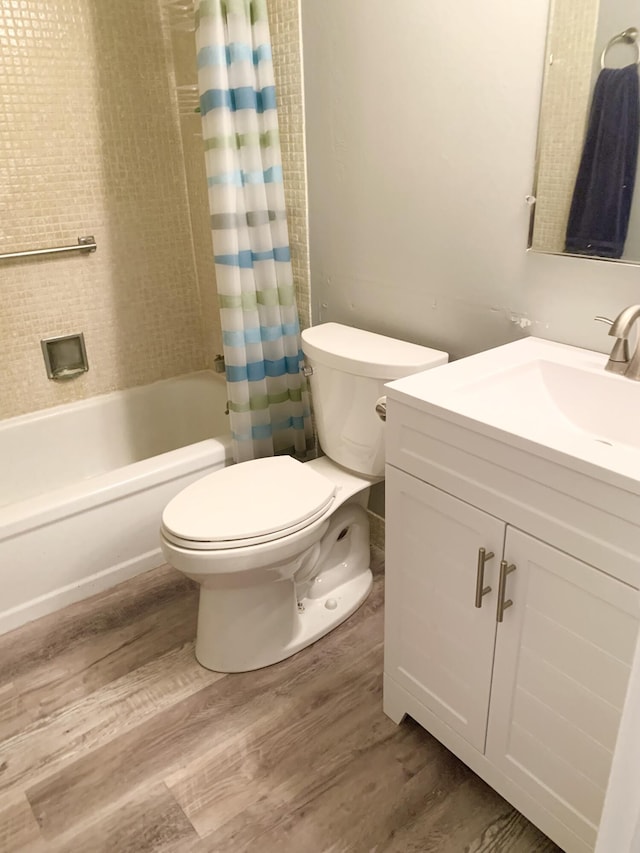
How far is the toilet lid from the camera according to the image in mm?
1539

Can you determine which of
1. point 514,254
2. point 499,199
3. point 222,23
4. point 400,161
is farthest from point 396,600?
point 222,23

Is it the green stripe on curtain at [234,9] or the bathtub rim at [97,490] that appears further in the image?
the bathtub rim at [97,490]

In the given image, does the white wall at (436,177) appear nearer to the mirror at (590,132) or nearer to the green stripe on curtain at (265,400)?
the mirror at (590,132)

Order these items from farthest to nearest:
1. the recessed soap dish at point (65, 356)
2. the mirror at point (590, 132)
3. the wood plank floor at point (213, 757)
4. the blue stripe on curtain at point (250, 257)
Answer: the recessed soap dish at point (65, 356) < the blue stripe on curtain at point (250, 257) < the wood plank floor at point (213, 757) < the mirror at point (590, 132)

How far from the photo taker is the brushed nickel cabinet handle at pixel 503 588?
44.5 inches

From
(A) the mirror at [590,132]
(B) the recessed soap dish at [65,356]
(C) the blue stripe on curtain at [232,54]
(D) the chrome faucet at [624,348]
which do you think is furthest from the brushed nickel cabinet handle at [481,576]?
(B) the recessed soap dish at [65,356]

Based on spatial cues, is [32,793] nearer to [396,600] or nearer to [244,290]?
[396,600]

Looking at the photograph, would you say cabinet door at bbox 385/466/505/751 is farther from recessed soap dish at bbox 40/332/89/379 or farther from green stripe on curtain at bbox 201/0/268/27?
recessed soap dish at bbox 40/332/89/379

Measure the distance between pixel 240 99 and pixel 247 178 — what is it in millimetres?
205

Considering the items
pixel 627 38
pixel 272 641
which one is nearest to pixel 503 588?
pixel 272 641

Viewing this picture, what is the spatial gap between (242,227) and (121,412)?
1.01 m

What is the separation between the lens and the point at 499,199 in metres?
1.49

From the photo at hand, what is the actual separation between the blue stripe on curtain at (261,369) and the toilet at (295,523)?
236mm

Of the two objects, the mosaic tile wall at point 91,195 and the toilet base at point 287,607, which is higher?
the mosaic tile wall at point 91,195
